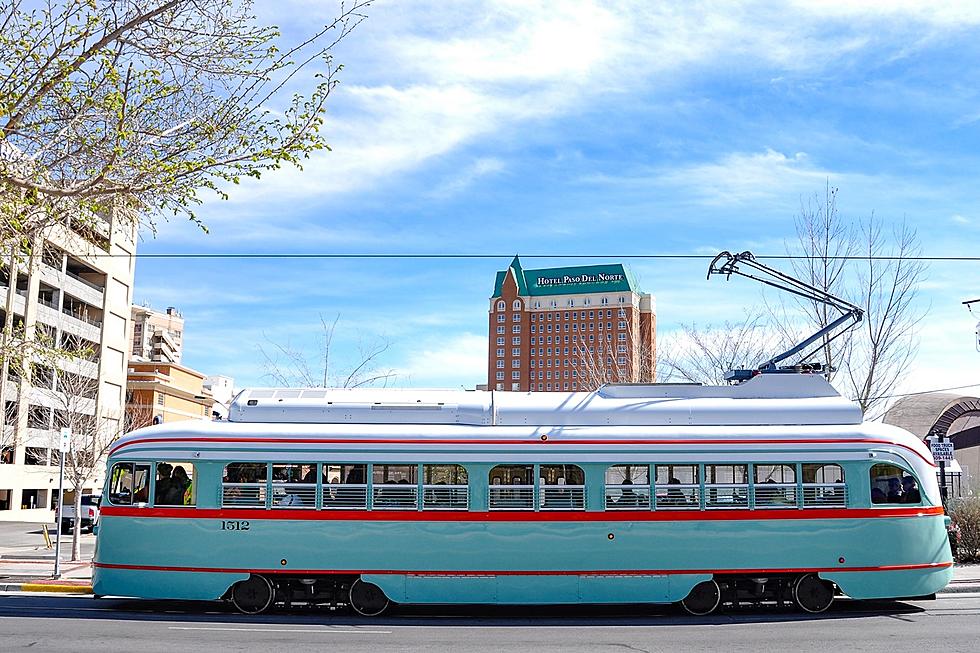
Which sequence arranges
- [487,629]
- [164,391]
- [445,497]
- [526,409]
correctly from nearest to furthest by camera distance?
[487,629] → [445,497] → [526,409] → [164,391]

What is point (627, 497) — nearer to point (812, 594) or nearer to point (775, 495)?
point (775, 495)

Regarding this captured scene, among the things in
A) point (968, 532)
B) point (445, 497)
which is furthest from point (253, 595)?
point (968, 532)

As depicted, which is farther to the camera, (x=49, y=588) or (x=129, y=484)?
(x=49, y=588)

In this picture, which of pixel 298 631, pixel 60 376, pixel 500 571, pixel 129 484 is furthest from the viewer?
pixel 60 376

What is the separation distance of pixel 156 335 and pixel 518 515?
108m

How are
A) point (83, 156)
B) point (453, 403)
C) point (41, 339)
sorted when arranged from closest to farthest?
point (83, 156) < point (453, 403) < point (41, 339)

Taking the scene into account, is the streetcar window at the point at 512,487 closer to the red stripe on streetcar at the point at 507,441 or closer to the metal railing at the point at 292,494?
the red stripe on streetcar at the point at 507,441

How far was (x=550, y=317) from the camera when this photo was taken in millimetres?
145375

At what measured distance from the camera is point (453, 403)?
47.9 feet

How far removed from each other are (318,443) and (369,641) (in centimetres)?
334

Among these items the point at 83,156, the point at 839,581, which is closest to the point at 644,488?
the point at 839,581

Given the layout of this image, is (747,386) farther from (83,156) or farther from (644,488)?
(83,156)

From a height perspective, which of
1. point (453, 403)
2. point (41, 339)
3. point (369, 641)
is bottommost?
point (369, 641)

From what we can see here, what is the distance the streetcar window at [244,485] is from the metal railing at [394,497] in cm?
162
